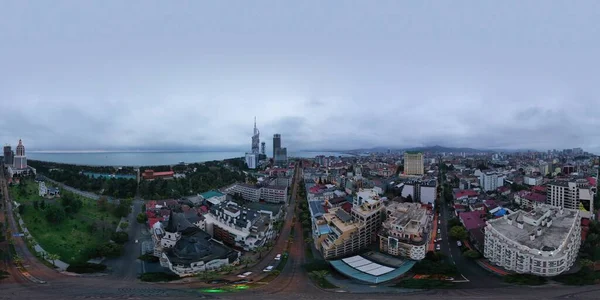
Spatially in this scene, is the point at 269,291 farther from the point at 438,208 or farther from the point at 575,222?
the point at 438,208

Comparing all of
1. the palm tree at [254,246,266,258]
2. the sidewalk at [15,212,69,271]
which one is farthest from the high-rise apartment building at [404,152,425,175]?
the sidewalk at [15,212,69,271]

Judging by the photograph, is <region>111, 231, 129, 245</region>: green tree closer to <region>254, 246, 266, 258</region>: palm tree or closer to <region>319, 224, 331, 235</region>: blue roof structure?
<region>254, 246, 266, 258</region>: palm tree

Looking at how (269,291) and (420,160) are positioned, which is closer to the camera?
(269,291)

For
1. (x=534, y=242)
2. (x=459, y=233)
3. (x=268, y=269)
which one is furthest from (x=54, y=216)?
(x=534, y=242)

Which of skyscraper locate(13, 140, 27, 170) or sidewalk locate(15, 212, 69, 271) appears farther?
skyscraper locate(13, 140, 27, 170)

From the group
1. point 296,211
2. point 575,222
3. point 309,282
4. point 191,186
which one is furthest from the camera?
point 191,186

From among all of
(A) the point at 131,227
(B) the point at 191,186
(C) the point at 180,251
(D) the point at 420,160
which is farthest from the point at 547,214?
(D) the point at 420,160
